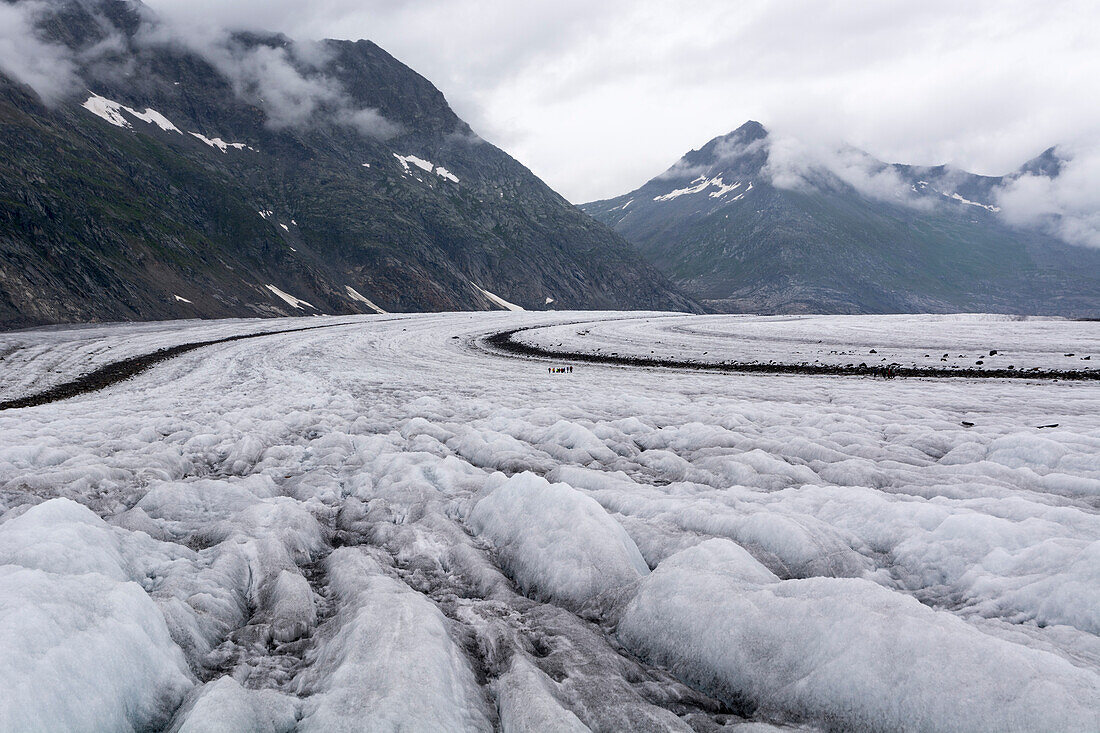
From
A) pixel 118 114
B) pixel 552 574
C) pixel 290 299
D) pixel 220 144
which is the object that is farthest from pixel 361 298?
pixel 552 574

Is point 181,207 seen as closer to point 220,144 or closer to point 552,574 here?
point 220,144

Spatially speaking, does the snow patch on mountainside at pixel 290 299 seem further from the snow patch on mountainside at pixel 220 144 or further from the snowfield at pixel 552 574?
the snowfield at pixel 552 574

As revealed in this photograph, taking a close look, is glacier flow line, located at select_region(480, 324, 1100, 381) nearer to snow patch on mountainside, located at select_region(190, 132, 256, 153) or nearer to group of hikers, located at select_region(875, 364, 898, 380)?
group of hikers, located at select_region(875, 364, 898, 380)

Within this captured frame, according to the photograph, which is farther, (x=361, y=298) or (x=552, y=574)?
(x=361, y=298)

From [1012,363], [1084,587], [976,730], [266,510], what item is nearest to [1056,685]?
[976,730]

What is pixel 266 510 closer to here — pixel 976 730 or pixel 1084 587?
pixel 976 730

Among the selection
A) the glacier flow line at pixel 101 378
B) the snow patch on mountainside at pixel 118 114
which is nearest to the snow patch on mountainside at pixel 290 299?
the glacier flow line at pixel 101 378
